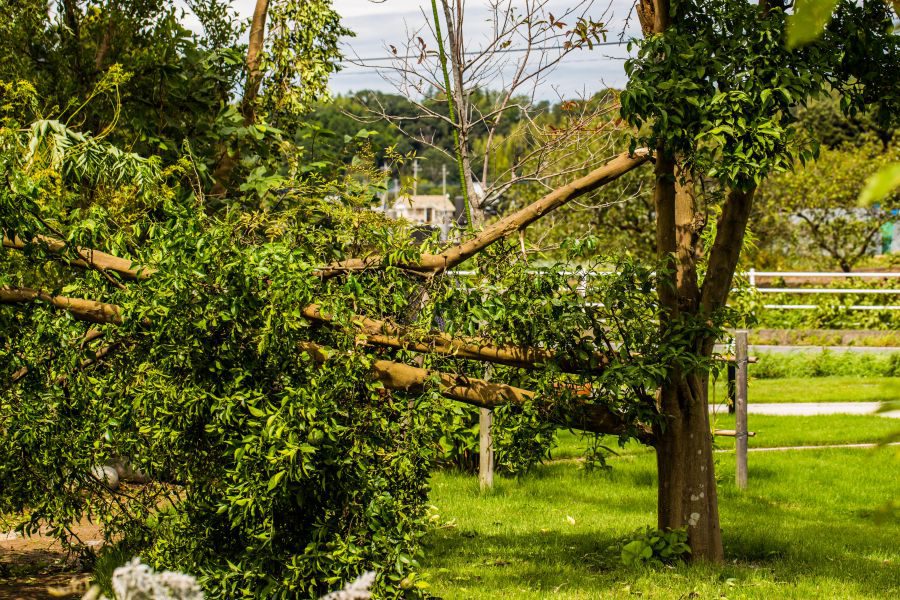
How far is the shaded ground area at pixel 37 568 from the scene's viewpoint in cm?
703

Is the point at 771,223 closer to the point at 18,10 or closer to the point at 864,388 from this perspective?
the point at 864,388

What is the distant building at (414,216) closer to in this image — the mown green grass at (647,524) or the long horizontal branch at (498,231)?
the long horizontal branch at (498,231)

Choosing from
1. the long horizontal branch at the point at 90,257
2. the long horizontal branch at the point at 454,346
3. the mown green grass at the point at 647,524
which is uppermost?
the long horizontal branch at the point at 90,257

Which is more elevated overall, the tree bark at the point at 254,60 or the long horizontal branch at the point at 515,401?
the tree bark at the point at 254,60

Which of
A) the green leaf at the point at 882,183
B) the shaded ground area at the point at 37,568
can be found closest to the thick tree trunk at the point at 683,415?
the shaded ground area at the point at 37,568

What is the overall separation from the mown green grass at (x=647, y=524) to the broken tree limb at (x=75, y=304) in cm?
255

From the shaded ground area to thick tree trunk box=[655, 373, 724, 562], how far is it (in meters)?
3.78

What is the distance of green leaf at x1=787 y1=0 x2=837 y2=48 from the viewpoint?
3.10 feet

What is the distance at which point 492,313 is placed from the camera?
5.98 metres

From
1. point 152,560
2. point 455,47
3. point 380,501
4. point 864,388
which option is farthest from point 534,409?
→ point 864,388

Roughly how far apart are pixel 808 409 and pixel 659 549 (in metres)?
8.59

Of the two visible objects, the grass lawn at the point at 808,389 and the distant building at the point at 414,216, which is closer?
the distant building at the point at 414,216

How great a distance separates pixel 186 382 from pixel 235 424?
0.35 meters

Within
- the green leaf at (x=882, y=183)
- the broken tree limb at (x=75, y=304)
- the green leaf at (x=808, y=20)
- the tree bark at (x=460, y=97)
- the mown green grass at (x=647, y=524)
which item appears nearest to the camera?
the green leaf at (x=882, y=183)
